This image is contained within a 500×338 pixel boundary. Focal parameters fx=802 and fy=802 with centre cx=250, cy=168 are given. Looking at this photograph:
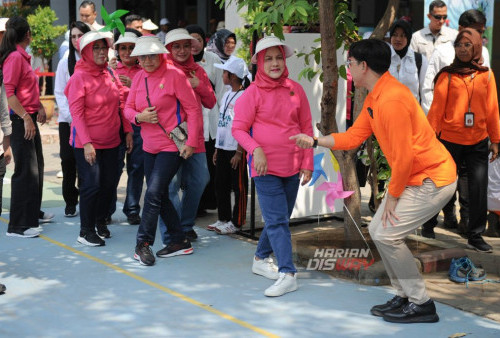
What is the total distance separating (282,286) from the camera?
19.6 ft

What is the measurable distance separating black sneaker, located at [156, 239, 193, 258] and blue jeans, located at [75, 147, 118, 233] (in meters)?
0.85

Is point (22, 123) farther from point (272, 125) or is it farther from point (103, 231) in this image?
point (272, 125)

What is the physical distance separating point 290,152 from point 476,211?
2203 mm

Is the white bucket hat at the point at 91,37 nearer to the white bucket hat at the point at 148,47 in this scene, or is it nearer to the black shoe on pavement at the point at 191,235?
the white bucket hat at the point at 148,47

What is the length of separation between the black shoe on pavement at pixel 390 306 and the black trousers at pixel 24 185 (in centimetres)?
392

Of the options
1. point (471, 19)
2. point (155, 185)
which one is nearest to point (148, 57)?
point (155, 185)

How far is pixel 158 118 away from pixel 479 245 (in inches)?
124

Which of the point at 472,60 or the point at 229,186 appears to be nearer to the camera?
the point at 472,60

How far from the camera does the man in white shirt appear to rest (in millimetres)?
9422

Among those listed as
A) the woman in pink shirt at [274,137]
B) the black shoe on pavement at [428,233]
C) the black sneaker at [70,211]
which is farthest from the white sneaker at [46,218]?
the black shoe on pavement at [428,233]

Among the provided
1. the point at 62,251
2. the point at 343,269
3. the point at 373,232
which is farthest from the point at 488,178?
the point at 62,251

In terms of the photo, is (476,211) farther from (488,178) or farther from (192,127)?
(192,127)

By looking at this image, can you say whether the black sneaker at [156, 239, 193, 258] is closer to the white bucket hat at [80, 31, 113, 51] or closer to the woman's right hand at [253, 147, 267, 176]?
the woman's right hand at [253, 147, 267, 176]

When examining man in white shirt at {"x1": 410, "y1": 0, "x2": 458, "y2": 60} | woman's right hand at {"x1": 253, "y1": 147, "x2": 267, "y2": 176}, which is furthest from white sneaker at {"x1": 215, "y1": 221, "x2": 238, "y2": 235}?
man in white shirt at {"x1": 410, "y1": 0, "x2": 458, "y2": 60}
